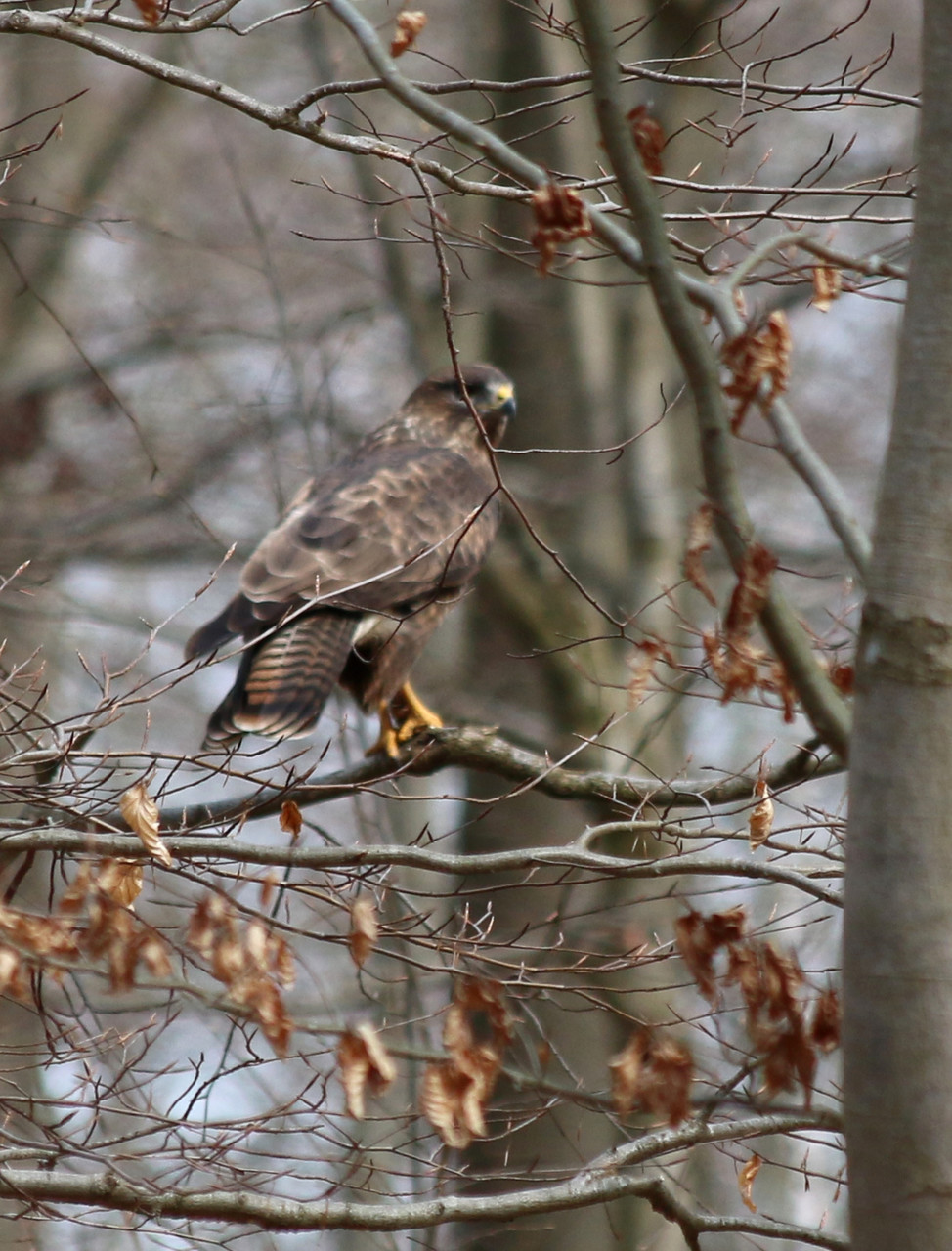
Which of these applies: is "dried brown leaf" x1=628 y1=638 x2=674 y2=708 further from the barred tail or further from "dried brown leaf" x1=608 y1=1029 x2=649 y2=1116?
the barred tail

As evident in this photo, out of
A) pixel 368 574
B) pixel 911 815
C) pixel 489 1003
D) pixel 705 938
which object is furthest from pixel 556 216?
pixel 368 574

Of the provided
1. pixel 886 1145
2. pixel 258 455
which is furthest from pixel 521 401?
pixel 886 1145

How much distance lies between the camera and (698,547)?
2.29m

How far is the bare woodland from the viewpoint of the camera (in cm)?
206

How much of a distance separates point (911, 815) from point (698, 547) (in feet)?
1.78

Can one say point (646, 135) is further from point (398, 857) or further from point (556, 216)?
→ point (398, 857)

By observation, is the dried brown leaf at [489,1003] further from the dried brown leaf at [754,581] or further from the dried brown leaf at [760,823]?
the dried brown leaf at [754,581]

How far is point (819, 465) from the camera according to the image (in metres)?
2.04

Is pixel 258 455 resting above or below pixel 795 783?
above

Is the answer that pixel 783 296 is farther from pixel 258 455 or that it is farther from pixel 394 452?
pixel 394 452

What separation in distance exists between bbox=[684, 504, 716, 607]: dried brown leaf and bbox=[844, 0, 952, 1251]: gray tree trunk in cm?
28

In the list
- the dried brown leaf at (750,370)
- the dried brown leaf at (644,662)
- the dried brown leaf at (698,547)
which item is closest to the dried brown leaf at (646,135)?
the dried brown leaf at (750,370)

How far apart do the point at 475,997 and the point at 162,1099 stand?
108 inches

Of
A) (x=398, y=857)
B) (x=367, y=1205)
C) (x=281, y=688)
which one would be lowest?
(x=367, y=1205)
